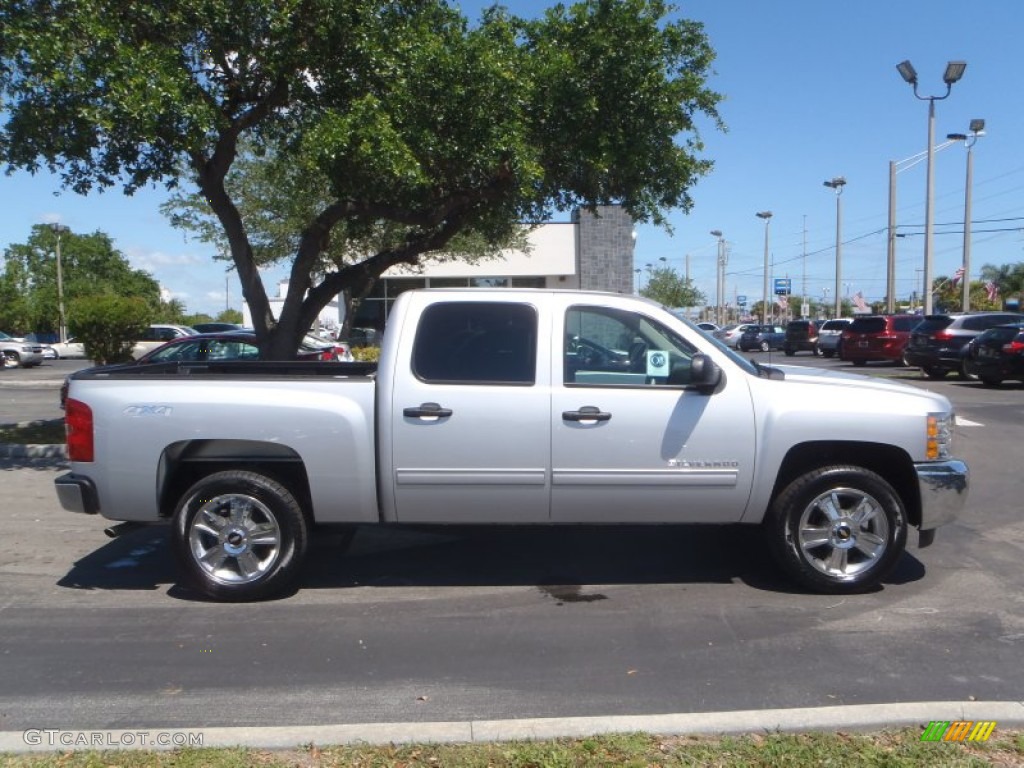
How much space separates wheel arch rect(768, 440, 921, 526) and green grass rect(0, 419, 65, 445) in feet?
32.1

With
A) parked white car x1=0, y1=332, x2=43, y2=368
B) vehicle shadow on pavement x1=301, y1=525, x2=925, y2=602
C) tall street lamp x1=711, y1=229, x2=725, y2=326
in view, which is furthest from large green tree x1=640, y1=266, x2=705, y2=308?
vehicle shadow on pavement x1=301, y1=525, x2=925, y2=602

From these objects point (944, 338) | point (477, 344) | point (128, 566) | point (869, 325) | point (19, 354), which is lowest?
point (128, 566)

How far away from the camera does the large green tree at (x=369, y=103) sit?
9617 mm

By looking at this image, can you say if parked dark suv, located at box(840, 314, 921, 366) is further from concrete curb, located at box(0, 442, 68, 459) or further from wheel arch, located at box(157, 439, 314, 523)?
wheel arch, located at box(157, 439, 314, 523)

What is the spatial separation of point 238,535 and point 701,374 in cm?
303

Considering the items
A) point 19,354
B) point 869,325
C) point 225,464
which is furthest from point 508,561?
point 19,354

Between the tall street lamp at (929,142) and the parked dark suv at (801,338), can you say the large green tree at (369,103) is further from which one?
the parked dark suv at (801,338)

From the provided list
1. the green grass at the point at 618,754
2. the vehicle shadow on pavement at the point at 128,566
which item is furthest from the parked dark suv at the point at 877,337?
the green grass at the point at 618,754

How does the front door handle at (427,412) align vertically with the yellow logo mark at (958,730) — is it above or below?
above

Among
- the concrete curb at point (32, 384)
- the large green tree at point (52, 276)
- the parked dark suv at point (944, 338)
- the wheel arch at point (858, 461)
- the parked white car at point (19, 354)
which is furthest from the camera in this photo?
the large green tree at point (52, 276)

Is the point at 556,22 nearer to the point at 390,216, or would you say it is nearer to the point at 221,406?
the point at 390,216

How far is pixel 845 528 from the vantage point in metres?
6.19

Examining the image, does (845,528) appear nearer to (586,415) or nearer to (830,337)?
(586,415)

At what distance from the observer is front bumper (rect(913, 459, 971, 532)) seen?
6.10 m
